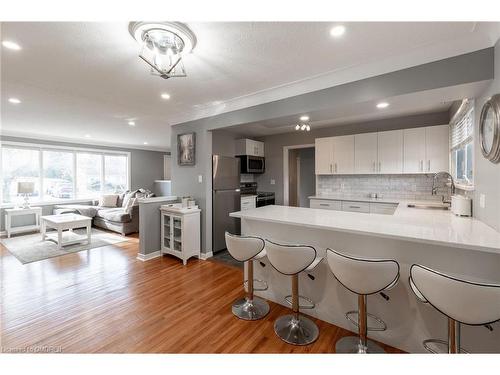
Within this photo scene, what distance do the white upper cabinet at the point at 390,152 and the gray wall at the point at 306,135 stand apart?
0.99 feet

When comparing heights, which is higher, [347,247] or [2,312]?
[347,247]

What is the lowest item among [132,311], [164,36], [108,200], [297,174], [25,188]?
[132,311]

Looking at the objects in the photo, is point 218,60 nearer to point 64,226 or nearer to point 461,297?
point 461,297

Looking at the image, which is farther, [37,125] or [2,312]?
[37,125]

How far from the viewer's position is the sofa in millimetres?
5355

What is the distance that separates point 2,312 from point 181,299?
1.74m

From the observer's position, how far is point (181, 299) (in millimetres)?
2523

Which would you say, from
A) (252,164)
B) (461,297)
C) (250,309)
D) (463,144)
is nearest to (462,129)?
(463,144)

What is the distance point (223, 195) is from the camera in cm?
403

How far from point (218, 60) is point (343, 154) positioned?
3.17 metres
